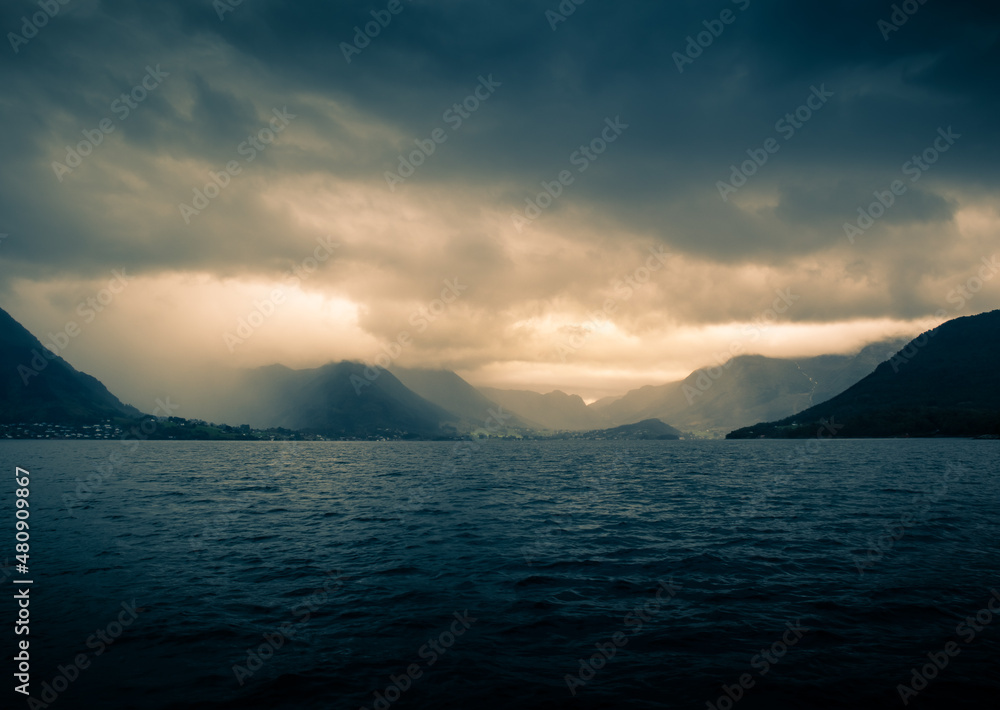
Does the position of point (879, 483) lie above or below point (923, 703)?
below

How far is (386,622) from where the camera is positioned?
20453 mm

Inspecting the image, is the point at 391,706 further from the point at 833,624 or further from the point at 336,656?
the point at 833,624

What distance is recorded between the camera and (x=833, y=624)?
19.6 m

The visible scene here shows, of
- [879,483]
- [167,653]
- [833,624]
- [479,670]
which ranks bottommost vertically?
[879,483]

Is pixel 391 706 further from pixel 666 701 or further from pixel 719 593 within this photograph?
pixel 719 593

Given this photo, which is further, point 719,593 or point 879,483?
point 879,483

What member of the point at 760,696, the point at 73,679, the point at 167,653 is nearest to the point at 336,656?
the point at 167,653

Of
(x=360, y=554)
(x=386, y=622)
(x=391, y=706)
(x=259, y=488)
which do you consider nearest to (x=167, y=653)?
(x=386, y=622)

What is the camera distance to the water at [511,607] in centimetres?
1524

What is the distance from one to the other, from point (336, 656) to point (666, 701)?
1153 cm

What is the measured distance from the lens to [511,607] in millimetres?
22250

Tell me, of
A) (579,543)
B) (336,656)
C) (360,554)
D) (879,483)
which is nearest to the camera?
(336,656)

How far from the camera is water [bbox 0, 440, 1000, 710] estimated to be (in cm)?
1524

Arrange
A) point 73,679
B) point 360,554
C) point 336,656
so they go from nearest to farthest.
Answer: point 73,679 < point 336,656 < point 360,554
